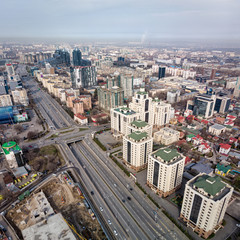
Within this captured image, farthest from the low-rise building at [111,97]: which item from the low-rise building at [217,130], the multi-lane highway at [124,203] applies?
the low-rise building at [217,130]

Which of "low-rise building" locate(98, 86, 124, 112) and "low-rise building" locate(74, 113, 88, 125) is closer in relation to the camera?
"low-rise building" locate(74, 113, 88, 125)

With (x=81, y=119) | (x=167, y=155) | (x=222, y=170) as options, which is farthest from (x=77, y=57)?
(x=222, y=170)

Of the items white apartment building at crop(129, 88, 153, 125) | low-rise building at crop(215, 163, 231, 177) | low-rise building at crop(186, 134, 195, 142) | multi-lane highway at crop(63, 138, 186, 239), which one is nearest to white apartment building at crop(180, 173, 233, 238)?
multi-lane highway at crop(63, 138, 186, 239)

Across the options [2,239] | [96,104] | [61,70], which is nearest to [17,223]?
[2,239]

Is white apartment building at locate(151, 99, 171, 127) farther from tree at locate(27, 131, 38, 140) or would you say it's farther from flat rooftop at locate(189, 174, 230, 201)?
tree at locate(27, 131, 38, 140)

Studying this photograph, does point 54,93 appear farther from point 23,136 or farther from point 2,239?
point 2,239

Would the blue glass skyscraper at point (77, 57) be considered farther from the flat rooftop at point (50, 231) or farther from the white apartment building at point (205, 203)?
the white apartment building at point (205, 203)

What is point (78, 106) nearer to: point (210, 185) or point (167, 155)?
point (167, 155)

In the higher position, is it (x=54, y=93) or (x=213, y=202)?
(x=213, y=202)
